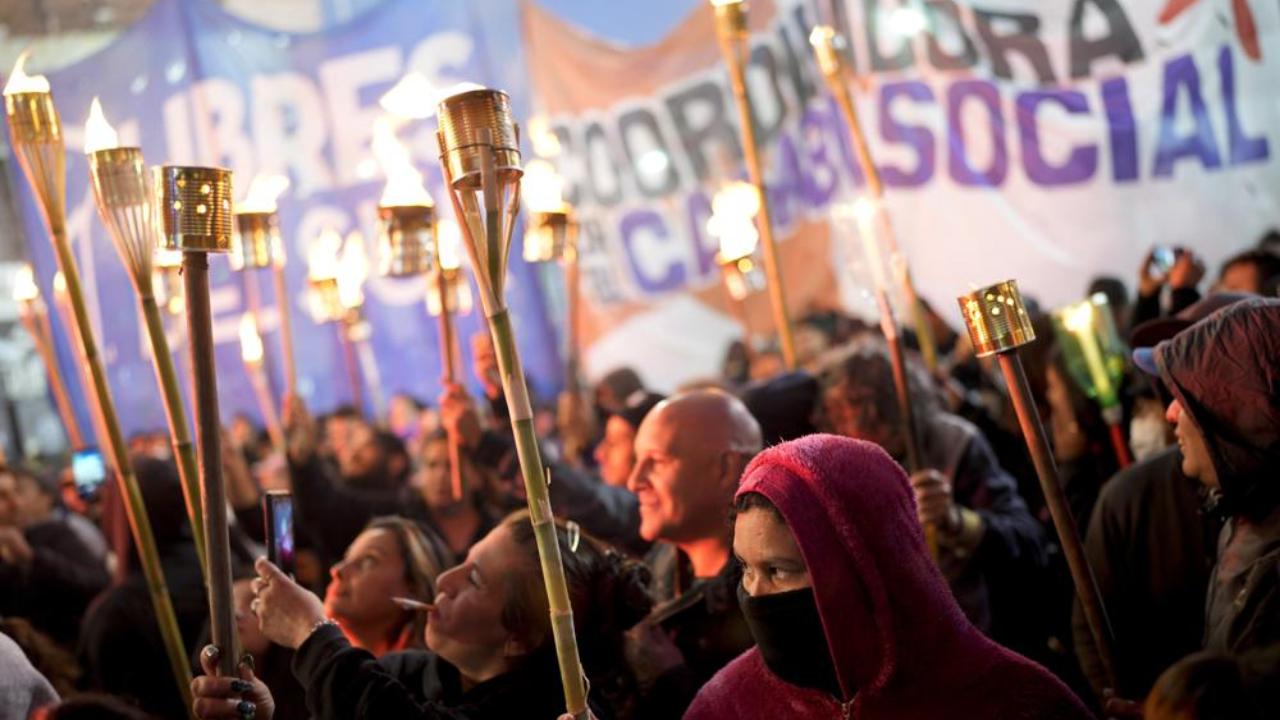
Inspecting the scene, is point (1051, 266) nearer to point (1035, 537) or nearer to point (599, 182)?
point (1035, 537)

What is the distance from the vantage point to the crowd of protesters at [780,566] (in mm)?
2566

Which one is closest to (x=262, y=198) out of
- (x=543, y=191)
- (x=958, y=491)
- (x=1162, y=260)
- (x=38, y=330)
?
(x=543, y=191)

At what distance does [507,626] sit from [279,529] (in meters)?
0.63

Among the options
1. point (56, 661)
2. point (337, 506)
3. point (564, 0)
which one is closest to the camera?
point (56, 661)

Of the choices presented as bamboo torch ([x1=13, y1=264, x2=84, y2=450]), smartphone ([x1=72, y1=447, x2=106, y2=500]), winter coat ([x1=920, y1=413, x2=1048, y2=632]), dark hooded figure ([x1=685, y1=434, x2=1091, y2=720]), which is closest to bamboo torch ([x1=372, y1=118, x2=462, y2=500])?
winter coat ([x1=920, y1=413, x2=1048, y2=632])

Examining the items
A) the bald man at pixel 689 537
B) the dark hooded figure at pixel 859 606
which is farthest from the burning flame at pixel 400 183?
the dark hooded figure at pixel 859 606

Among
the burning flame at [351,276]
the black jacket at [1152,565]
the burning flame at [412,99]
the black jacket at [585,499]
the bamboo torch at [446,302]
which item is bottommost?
the black jacket at [1152,565]

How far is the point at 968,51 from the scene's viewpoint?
24.2 ft

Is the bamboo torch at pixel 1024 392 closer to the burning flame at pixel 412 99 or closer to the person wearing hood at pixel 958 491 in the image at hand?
the person wearing hood at pixel 958 491

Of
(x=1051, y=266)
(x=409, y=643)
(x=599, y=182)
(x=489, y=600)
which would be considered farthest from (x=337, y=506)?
(x=599, y=182)

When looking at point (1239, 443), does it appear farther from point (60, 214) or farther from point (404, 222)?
point (60, 214)

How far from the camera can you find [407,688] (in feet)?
10.4

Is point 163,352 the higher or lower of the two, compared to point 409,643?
higher

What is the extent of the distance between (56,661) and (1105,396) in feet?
11.3
